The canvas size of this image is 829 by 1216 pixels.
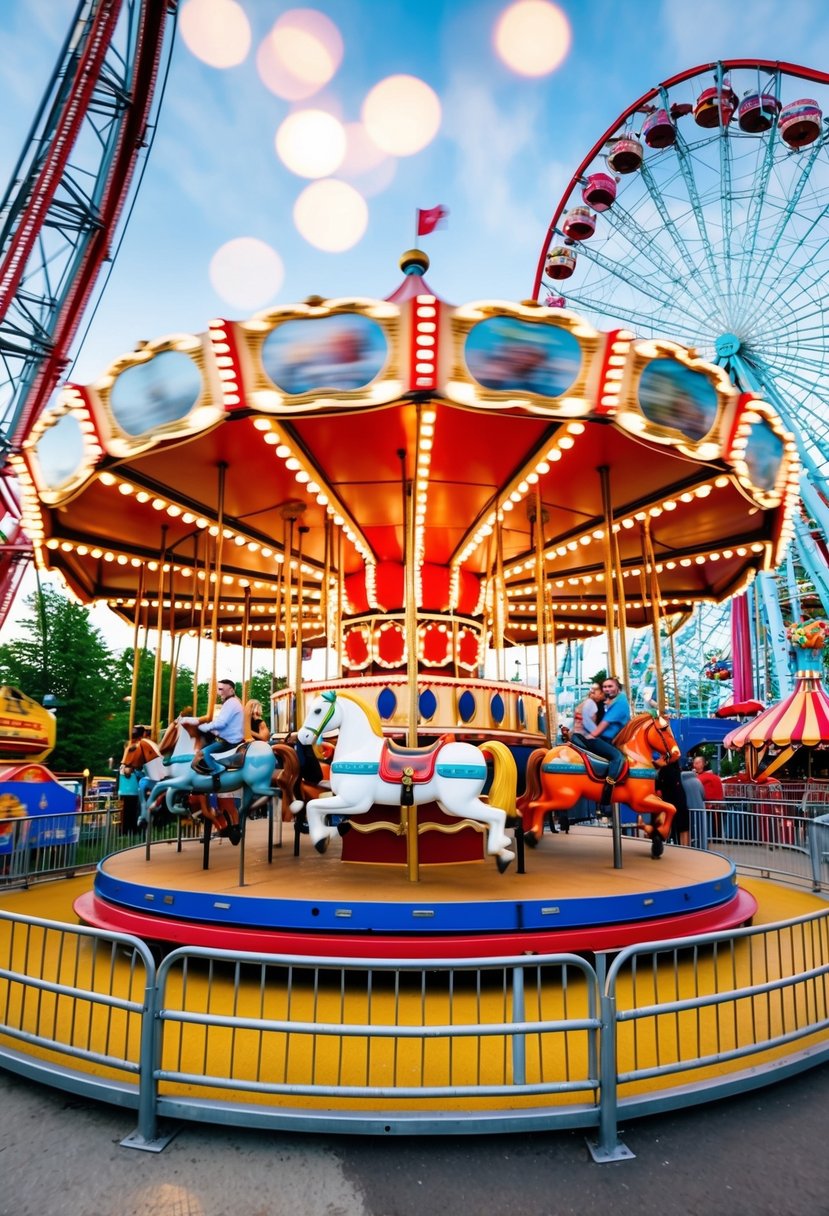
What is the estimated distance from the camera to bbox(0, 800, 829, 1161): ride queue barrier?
9.57ft

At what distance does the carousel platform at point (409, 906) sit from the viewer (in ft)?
15.8

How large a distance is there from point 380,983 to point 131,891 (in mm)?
2133

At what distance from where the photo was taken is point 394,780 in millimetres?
5734

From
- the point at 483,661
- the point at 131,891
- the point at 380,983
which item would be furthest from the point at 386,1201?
the point at 483,661

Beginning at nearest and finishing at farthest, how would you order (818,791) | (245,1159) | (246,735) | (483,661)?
(245,1159) → (246,735) → (483,661) → (818,791)

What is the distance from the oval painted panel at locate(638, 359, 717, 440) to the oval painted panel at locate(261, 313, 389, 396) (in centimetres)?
242

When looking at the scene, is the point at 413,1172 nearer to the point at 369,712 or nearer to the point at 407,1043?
the point at 407,1043

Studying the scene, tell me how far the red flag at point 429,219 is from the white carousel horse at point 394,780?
5.32m

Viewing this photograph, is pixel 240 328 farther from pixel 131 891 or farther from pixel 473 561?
pixel 473 561

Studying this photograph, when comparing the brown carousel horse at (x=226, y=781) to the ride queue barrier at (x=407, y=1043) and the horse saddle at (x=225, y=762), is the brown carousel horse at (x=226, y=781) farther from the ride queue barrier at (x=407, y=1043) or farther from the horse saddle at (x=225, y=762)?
the ride queue barrier at (x=407, y=1043)

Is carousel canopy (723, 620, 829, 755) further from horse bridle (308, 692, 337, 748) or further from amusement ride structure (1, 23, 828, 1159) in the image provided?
horse bridle (308, 692, 337, 748)

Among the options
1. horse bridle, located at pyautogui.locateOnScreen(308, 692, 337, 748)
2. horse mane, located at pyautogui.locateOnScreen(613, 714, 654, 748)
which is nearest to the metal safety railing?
horse bridle, located at pyautogui.locateOnScreen(308, 692, 337, 748)

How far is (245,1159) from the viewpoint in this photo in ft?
9.34

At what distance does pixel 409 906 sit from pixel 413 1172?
81.6 inches
